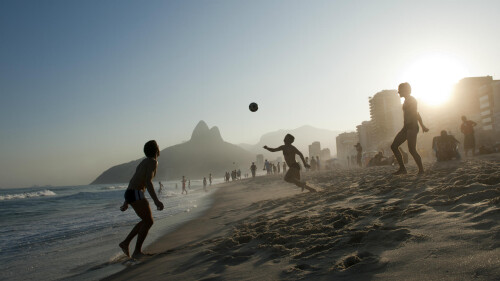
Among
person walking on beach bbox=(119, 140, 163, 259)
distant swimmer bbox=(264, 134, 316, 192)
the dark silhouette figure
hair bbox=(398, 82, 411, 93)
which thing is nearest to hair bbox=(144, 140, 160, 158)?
person walking on beach bbox=(119, 140, 163, 259)

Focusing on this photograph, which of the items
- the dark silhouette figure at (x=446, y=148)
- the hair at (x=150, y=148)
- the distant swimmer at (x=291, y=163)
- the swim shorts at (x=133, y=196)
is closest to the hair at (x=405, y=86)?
the distant swimmer at (x=291, y=163)

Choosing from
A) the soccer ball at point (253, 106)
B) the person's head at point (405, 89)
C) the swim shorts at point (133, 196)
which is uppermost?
the soccer ball at point (253, 106)

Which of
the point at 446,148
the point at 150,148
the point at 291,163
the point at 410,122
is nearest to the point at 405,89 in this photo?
the point at 410,122

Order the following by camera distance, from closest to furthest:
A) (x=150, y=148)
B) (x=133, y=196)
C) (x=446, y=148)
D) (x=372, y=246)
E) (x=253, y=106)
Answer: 1. (x=372, y=246)
2. (x=133, y=196)
3. (x=150, y=148)
4. (x=446, y=148)
5. (x=253, y=106)

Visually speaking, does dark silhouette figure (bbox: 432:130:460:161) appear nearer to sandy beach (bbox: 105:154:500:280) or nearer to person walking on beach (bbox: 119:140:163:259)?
sandy beach (bbox: 105:154:500:280)

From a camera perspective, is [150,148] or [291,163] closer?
[150,148]

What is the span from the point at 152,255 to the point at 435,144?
34.5 ft

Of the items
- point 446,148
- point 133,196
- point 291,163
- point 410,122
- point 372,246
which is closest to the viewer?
point 372,246

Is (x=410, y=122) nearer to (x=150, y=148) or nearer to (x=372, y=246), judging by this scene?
(x=372, y=246)

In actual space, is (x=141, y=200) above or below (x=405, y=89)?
below

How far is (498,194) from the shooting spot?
330 centimetres

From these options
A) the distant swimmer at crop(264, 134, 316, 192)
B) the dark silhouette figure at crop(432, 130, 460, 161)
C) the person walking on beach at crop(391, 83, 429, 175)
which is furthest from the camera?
the dark silhouette figure at crop(432, 130, 460, 161)

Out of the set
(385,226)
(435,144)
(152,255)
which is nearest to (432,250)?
(385,226)

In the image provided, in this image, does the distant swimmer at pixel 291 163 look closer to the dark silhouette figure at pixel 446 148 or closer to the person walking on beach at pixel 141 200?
the person walking on beach at pixel 141 200
